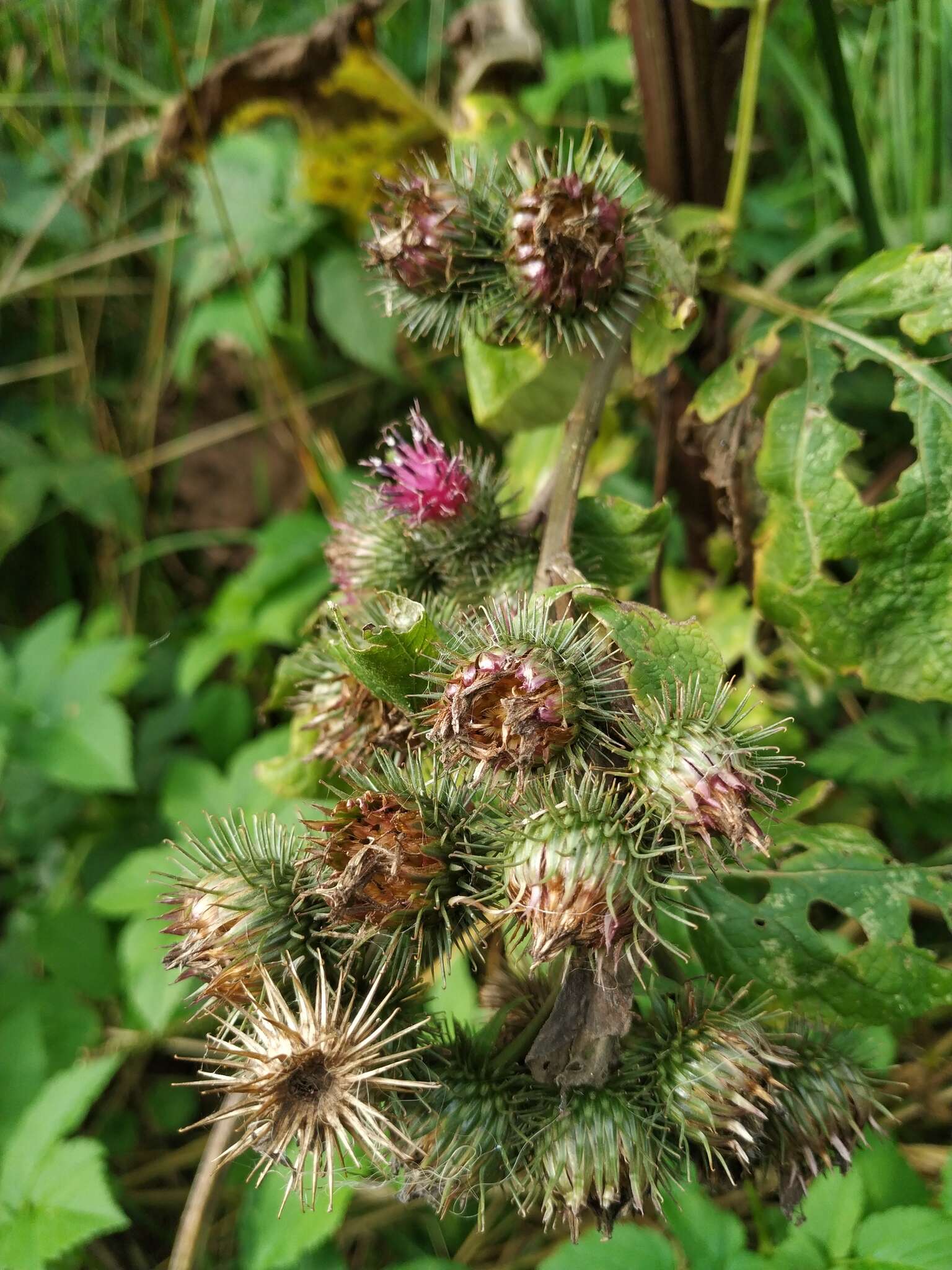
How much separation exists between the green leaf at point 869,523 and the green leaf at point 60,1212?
5.12 feet

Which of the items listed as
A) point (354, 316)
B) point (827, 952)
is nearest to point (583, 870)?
point (827, 952)

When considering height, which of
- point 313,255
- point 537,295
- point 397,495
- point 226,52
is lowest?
point 397,495

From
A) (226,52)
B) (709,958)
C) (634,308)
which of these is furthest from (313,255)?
(709,958)

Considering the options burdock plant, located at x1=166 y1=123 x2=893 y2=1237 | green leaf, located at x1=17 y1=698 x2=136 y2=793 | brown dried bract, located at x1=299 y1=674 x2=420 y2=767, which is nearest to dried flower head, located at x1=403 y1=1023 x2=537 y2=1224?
burdock plant, located at x1=166 y1=123 x2=893 y2=1237

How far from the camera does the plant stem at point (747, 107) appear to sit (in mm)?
1796

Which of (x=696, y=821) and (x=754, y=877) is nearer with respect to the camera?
(x=696, y=821)

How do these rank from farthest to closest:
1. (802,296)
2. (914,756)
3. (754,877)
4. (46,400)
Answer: (46,400) → (802,296) → (914,756) → (754,877)

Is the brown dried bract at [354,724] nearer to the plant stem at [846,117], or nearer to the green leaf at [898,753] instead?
the green leaf at [898,753]

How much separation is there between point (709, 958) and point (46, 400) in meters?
3.12

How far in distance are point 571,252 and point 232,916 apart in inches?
39.4

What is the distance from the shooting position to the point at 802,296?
8.14ft

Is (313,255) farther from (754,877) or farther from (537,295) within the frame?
(754,877)

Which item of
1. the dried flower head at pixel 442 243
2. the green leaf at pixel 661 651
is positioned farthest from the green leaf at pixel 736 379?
the green leaf at pixel 661 651

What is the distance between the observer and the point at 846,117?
179 cm
